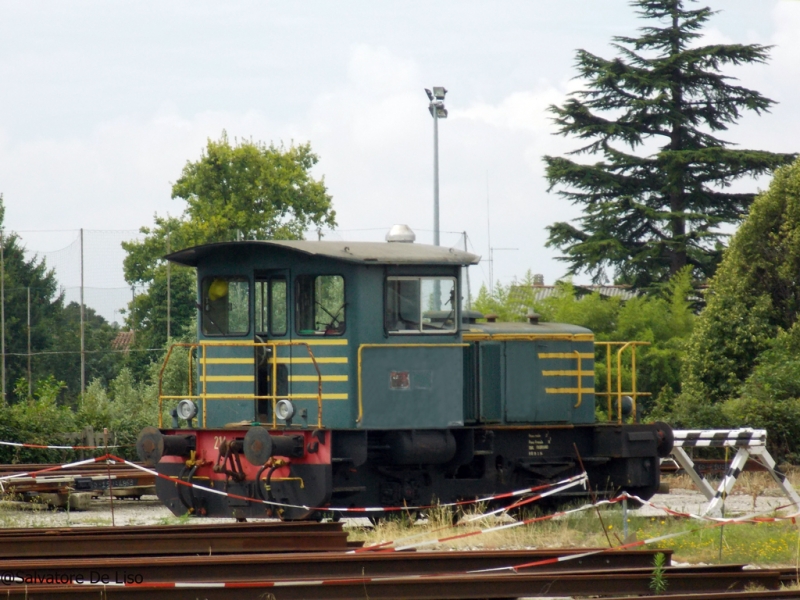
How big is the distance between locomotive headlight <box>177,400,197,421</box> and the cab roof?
1.68 metres

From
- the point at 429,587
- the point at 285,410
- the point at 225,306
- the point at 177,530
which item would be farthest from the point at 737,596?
the point at 225,306

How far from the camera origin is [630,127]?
33125mm

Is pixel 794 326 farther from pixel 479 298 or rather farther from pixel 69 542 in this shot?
pixel 69 542

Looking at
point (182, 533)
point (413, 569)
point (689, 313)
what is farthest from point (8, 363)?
point (413, 569)

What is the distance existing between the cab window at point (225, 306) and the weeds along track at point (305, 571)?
14.0 ft

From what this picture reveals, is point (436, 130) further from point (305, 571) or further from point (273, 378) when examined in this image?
point (305, 571)

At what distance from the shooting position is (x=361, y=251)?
12938mm

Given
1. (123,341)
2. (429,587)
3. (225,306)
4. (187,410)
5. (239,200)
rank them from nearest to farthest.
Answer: (429,587) → (187,410) → (225,306) → (123,341) → (239,200)

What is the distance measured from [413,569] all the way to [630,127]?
2640 cm

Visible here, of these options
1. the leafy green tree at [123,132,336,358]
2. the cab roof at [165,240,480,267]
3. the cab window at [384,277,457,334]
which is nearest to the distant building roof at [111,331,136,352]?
the leafy green tree at [123,132,336,358]

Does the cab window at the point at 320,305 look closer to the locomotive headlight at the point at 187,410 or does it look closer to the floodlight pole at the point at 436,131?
the locomotive headlight at the point at 187,410

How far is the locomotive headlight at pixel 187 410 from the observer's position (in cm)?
1352

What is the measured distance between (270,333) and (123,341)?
18.5 m

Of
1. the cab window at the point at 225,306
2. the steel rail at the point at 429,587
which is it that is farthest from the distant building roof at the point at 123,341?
the steel rail at the point at 429,587
